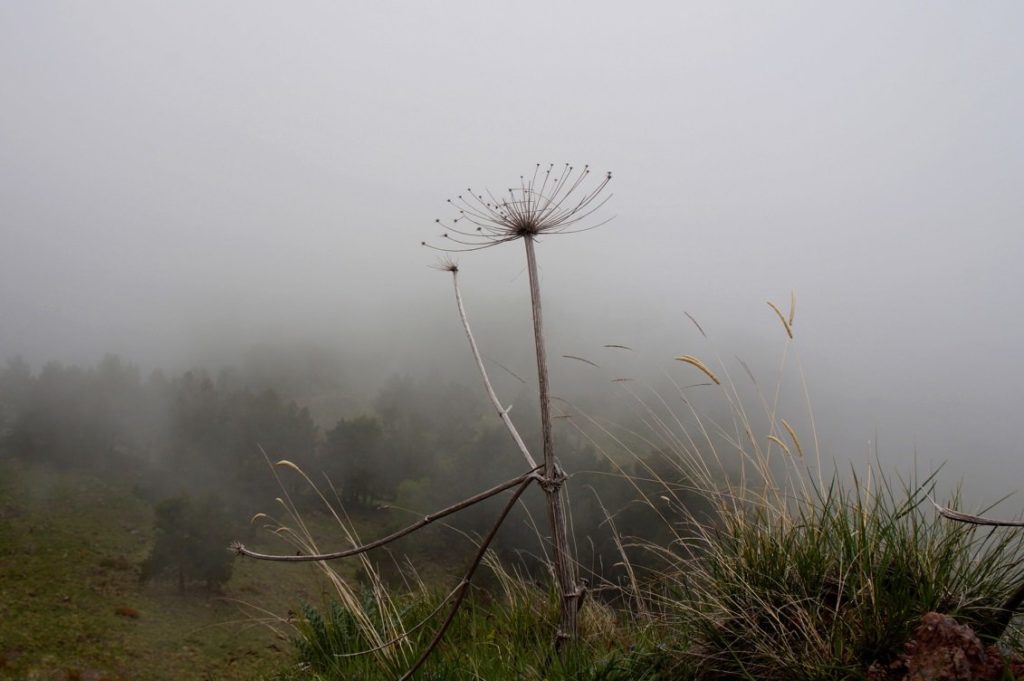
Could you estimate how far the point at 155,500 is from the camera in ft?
40.5

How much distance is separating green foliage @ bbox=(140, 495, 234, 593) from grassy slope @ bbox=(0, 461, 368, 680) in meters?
0.24

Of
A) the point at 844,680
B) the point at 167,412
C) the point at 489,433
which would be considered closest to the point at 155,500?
→ the point at 167,412

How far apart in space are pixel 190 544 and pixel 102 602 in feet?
9.91

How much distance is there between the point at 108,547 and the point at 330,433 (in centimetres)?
708

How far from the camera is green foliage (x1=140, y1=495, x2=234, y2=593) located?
8188mm

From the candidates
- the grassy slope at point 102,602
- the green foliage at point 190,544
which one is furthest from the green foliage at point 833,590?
the green foliage at point 190,544

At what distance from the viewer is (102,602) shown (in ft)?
21.2

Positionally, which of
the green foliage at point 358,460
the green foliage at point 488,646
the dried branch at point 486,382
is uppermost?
the dried branch at point 486,382

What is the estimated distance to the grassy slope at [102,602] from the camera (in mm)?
4348

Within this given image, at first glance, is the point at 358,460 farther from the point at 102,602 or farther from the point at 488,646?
the point at 488,646

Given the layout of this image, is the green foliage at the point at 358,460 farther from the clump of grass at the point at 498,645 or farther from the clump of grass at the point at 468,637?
the clump of grass at the point at 498,645

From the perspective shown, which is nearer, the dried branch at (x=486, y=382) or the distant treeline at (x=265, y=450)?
the dried branch at (x=486, y=382)

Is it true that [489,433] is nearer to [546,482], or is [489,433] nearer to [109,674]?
[109,674]

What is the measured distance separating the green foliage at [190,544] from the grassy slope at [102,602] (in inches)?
9.5
